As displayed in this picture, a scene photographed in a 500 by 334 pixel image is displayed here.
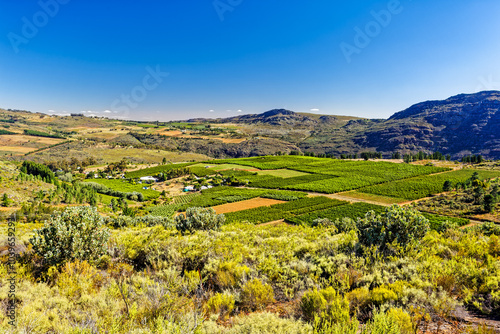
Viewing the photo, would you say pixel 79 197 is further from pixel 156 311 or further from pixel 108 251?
pixel 156 311

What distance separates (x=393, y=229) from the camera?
1084cm

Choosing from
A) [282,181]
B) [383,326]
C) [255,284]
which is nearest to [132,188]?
[282,181]

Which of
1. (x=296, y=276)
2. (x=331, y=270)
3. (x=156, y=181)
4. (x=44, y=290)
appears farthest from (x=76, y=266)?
(x=156, y=181)

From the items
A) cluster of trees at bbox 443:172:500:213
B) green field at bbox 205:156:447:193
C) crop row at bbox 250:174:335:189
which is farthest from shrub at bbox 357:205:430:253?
crop row at bbox 250:174:335:189

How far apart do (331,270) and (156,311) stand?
5.55m

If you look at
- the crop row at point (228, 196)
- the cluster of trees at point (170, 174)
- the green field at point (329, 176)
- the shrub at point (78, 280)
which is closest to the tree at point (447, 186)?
the green field at point (329, 176)

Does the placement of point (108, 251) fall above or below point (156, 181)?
above

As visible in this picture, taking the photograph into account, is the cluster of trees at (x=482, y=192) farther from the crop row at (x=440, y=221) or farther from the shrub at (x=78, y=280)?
the shrub at (x=78, y=280)

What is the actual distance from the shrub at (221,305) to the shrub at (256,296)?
52 cm

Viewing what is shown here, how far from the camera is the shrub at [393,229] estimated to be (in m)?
10.5

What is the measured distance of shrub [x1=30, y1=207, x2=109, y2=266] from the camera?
845 cm

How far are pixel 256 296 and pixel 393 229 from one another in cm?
770

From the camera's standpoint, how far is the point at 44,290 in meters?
6.69

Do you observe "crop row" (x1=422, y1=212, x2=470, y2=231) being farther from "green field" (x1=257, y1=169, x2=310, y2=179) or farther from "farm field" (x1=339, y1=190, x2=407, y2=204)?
"green field" (x1=257, y1=169, x2=310, y2=179)
